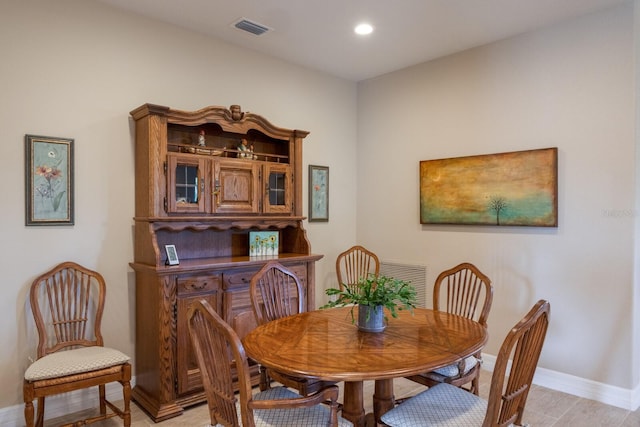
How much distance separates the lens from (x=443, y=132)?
13.7 feet

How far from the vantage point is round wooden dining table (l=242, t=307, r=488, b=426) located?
1.74 m

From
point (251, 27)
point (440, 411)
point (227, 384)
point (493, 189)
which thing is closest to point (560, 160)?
point (493, 189)

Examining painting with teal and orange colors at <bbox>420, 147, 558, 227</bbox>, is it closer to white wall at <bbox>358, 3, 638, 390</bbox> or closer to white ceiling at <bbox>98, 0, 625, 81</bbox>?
white wall at <bbox>358, 3, 638, 390</bbox>

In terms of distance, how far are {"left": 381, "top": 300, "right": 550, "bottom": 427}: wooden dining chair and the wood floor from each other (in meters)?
1.11

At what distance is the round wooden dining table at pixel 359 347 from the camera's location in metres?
1.74

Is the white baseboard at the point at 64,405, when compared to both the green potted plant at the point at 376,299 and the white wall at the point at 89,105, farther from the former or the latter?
the green potted plant at the point at 376,299

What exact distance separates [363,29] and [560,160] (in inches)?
76.1

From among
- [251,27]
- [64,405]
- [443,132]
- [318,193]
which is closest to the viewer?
[64,405]

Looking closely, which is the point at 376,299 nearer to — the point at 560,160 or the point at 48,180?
the point at 560,160

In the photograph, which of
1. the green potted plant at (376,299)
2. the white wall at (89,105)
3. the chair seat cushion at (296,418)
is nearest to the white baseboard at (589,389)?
the green potted plant at (376,299)

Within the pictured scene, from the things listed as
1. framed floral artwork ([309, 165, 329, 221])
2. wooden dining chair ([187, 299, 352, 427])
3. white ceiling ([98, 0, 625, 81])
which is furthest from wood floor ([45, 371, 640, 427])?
white ceiling ([98, 0, 625, 81])

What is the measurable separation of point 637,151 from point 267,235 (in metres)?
2.95

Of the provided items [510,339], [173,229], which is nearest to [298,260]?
[173,229]

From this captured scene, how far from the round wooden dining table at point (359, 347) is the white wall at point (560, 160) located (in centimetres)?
143
